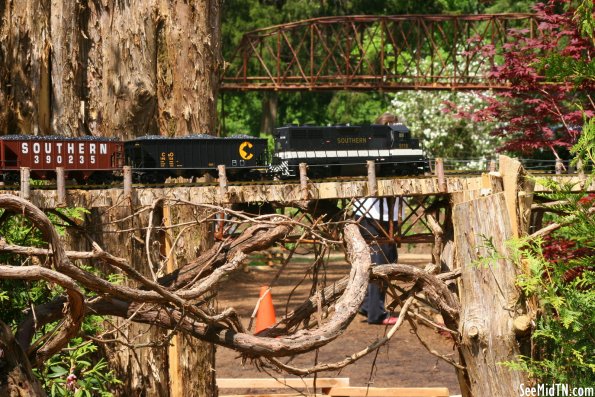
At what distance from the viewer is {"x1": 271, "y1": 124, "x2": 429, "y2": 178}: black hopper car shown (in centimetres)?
2208

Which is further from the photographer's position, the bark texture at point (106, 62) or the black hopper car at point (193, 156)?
the black hopper car at point (193, 156)

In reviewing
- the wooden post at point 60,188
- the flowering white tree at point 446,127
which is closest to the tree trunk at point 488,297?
the wooden post at point 60,188

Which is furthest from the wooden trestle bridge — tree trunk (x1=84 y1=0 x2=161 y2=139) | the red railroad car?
tree trunk (x1=84 y1=0 x2=161 y2=139)

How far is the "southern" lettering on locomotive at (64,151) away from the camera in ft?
50.8

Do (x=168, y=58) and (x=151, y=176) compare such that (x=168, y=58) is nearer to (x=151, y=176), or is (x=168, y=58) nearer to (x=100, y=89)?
(x=100, y=89)

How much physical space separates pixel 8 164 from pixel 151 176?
2.95m

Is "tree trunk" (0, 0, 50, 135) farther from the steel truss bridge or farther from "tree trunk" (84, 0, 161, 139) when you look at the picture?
the steel truss bridge

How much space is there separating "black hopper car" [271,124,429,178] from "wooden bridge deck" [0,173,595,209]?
457 cm

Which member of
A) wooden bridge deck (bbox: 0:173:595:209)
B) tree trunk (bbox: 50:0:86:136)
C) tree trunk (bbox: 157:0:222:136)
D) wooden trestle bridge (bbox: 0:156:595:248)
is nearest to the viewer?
wooden trestle bridge (bbox: 0:156:595:248)

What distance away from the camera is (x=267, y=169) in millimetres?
19578

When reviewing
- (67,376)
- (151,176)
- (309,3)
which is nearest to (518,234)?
(67,376)

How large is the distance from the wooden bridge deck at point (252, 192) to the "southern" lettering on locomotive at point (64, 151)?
63.9 inches

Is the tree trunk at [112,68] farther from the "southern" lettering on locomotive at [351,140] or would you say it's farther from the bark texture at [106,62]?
the "southern" lettering on locomotive at [351,140]

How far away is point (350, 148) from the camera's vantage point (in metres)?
22.5
